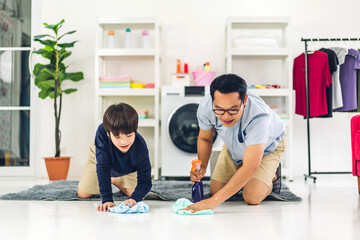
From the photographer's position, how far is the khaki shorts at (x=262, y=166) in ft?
7.73

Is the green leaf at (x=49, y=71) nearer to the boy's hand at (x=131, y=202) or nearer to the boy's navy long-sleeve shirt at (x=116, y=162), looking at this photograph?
the boy's navy long-sleeve shirt at (x=116, y=162)

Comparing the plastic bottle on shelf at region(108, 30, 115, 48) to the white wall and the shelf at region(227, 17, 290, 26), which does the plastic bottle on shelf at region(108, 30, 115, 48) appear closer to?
the white wall

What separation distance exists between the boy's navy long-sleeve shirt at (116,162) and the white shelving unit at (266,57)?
213 centimetres

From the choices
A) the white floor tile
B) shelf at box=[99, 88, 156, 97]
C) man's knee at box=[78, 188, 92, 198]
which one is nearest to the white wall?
shelf at box=[99, 88, 156, 97]

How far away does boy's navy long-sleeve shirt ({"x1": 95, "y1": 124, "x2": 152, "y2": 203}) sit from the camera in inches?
79.8

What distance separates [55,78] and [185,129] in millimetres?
1351

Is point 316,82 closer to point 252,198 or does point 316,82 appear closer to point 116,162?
point 252,198

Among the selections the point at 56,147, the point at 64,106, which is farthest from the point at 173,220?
the point at 64,106

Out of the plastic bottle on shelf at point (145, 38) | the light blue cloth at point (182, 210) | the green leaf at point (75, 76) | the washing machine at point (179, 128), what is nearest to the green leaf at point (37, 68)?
the green leaf at point (75, 76)

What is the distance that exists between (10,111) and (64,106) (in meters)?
0.60

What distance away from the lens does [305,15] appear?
175 inches

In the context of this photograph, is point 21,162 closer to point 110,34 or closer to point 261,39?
point 110,34

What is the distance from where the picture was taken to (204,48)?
443cm

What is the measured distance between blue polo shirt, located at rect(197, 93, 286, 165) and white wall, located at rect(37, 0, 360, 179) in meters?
2.16
